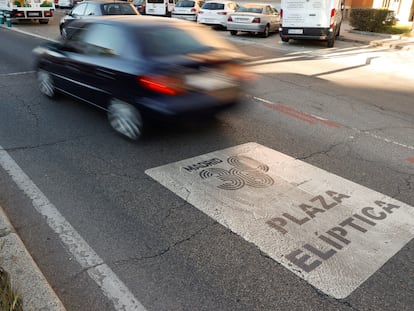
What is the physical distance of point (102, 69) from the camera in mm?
5438

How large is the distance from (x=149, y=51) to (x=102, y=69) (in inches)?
34.2

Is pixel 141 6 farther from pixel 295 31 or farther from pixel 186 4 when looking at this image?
pixel 295 31

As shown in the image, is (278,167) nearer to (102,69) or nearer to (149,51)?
(149,51)

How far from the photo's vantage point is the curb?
247 centimetres

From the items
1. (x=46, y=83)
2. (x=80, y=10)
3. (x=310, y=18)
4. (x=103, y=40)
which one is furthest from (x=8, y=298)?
(x=310, y=18)

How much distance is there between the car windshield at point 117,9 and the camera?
13.7 meters

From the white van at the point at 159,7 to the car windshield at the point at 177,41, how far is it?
1988cm

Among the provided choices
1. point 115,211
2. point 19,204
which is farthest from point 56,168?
point 115,211

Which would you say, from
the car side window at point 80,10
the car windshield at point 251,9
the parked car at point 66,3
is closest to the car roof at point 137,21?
the car side window at point 80,10

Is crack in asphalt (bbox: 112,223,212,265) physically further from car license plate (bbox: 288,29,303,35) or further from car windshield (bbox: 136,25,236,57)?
car license plate (bbox: 288,29,303,35)

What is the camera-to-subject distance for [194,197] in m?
4.03

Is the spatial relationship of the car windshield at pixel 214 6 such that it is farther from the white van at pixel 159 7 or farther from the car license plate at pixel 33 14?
the car license plate at pixel 33 14

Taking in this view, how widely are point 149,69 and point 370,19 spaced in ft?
57.9

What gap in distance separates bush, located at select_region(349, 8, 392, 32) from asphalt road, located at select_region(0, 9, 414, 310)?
12756 millimetres
